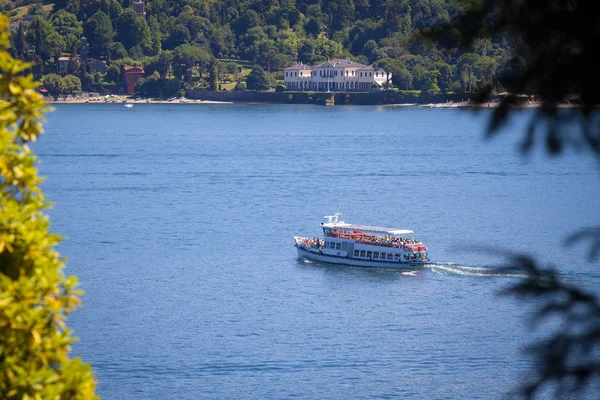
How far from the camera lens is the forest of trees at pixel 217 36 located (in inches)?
5689

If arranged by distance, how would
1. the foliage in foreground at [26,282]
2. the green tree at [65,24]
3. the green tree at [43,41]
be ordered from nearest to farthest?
1. the foliage in foreground at [26,282]
2. the green tree at [43,41]
3. the green tree at [65,24]

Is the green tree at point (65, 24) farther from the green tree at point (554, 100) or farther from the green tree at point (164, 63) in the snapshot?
the green tree at point (554, 100)

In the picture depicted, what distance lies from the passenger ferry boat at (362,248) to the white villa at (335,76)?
3875 inches

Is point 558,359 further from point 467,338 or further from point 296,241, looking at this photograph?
point 296,241

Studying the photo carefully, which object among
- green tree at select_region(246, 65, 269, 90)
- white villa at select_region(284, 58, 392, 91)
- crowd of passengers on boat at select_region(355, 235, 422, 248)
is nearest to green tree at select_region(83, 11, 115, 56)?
green tree at select_region(246, 65, 269, 90)

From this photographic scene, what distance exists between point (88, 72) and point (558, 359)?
497ft

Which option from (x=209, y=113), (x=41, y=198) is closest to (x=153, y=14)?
(x=209, y=113)

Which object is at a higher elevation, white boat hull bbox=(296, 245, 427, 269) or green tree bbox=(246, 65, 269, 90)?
green tree bbox=(246, 65, 269, 90)

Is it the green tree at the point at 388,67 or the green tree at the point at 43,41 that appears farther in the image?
the green tree at the point at 43,41

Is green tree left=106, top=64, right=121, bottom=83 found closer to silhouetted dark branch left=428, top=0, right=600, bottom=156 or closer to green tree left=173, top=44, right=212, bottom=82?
green tree left=173, top=44, right=212, bottom=82

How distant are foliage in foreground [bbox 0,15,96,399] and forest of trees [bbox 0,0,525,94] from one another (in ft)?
416

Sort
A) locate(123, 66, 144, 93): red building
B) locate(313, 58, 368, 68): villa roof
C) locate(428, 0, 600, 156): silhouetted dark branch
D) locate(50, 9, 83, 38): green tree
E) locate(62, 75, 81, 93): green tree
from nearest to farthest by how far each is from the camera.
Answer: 1. locate(428, 0, 600, 156): silhouetted dark branch
2. locate(313, 58, 368, 68): villa roof
3. locate(62, 75, 81, 93): green tree
4. locate(123, 66, 144, 93): red building
5. locate(50, 9, 83, 38): green tree

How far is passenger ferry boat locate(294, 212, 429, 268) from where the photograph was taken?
3256 cm

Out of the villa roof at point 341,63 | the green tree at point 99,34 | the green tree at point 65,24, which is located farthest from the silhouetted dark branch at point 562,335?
the green tree at point 65,24
